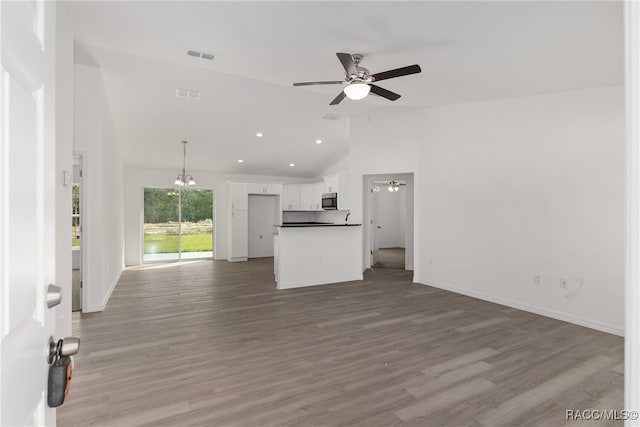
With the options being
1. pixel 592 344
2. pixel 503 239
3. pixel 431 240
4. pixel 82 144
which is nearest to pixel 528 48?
pixel 503 239

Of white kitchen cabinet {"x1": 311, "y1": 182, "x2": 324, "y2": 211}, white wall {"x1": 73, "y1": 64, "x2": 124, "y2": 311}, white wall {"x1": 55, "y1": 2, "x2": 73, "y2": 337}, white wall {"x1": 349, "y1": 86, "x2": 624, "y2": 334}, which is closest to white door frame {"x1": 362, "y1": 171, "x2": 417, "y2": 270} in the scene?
white wall {"x1": 349, "y1": 86, "x2": 624, "y2": 334}

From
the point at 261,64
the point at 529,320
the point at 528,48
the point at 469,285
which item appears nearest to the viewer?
the point at 528,48

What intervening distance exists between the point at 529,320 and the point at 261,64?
4485 millimetres

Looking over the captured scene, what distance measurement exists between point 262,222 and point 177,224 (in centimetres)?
239

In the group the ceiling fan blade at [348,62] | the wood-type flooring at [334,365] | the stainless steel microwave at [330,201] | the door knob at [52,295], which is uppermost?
the ceiling fan blade at [348,62]

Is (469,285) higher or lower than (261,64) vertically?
lower

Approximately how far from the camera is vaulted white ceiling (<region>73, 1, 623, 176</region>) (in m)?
2.66

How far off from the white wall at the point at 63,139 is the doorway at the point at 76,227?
0.56 metres

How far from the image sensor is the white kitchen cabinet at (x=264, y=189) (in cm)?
949

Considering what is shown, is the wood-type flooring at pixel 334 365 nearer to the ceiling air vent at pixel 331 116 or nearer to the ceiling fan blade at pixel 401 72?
the ceiling fan blade at pixel 401 72

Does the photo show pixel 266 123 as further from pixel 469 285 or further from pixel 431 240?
pixel 469 285

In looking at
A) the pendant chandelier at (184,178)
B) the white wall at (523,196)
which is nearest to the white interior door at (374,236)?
the white wall at (523,196)

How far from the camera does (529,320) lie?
4.09 meters

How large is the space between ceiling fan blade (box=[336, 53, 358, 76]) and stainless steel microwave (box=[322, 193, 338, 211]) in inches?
204
